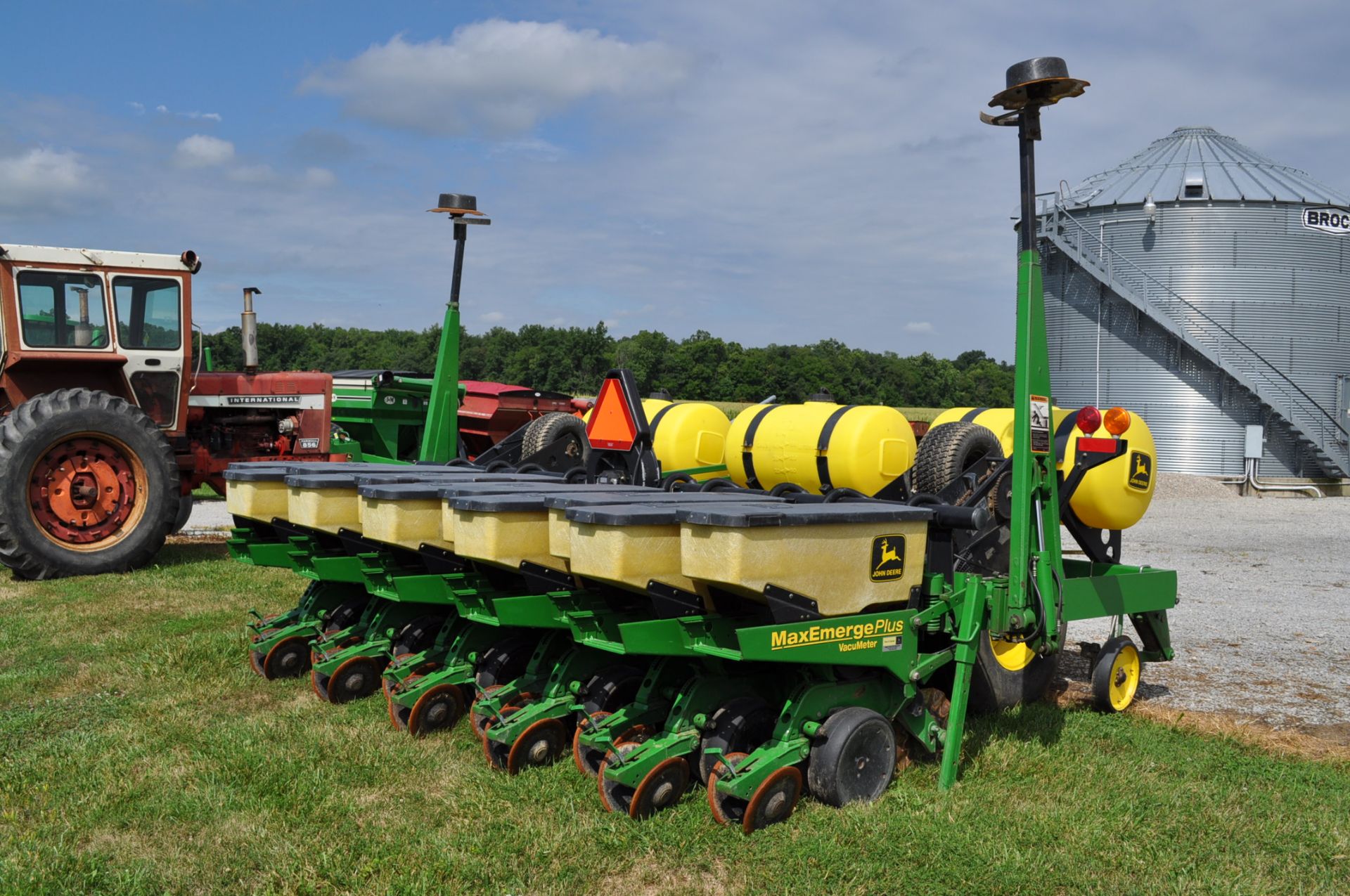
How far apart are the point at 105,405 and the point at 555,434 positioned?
4.75 m

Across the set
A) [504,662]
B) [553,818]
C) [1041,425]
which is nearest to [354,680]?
[504,662]

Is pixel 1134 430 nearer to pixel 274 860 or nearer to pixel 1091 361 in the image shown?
pixel 274 860

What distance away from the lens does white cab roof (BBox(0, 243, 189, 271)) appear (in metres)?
10.6

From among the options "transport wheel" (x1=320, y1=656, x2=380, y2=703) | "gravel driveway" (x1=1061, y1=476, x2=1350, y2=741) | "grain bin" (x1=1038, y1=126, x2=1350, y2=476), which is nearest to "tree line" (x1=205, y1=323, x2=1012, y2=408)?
"grain bin" (x1=1038, y1=126, x2=1350, y2=476)

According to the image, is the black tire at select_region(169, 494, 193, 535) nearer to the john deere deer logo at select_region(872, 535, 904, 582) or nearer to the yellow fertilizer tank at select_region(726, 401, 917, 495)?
the yellow fertilizer tank at select_region(726, 401, 917, 495)

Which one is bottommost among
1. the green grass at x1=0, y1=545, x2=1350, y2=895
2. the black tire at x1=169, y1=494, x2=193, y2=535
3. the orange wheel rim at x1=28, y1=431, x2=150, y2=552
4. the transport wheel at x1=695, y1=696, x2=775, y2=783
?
the green grass at x1=0, y1=545, x2=1350, y2=895

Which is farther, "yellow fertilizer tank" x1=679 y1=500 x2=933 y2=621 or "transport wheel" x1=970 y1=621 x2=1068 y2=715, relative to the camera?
"transport wheel" x1=970 y1=621 x2=1068 y2=715

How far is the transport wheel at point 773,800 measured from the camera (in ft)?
14.2

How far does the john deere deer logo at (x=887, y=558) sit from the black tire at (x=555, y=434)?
385 centimetres

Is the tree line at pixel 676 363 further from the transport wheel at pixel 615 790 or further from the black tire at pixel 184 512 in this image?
the transport wheel at pixel 615 790

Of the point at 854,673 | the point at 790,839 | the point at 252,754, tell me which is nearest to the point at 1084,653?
the point at 854,673

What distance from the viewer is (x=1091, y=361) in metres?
25.5

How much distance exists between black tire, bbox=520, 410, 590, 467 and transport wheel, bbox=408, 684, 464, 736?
269 cm

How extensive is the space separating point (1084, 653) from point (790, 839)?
3458 millimetres
